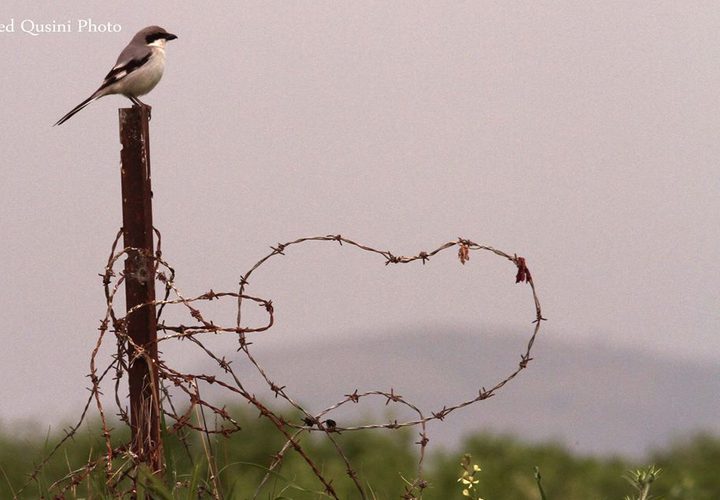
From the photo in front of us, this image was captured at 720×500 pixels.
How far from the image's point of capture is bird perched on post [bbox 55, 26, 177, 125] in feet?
22.4

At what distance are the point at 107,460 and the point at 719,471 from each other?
7.88 m

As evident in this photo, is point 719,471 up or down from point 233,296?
up

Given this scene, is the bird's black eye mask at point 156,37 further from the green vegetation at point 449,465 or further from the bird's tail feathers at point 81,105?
the green vegetation at point 449,465

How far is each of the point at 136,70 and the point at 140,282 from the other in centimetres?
241

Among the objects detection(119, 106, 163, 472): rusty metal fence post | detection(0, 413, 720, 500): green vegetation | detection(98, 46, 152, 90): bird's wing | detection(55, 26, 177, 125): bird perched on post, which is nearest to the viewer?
detection(119, 106, 163, 472): rusty metal fence post

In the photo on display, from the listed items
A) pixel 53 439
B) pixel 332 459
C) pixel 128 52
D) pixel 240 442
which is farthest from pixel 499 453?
pixel 128 52

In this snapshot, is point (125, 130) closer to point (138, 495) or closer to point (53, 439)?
point (138, 495)

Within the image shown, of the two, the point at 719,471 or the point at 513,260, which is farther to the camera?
the point at 719,471

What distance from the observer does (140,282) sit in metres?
4.87

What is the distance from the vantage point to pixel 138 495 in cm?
464

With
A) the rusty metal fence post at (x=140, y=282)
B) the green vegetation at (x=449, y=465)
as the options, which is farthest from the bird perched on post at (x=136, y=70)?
the green vegetation at (x=449, y=465)

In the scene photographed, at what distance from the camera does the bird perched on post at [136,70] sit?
22.4ft

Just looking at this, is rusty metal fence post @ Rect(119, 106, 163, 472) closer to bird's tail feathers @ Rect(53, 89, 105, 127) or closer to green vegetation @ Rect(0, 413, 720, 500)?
bird's tail feathers @ Rect(53, 89, 105, 127)

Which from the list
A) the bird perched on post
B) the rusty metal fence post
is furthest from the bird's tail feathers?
the rusty metal fence post
